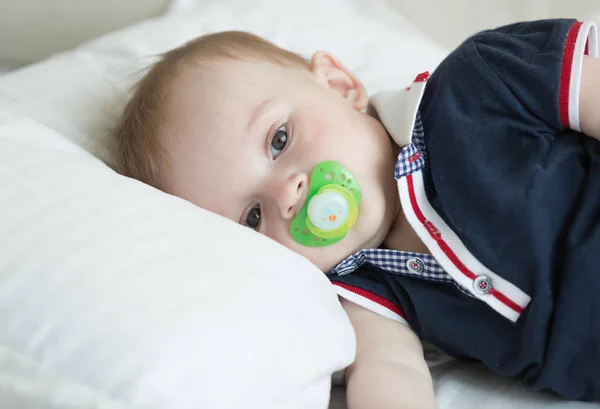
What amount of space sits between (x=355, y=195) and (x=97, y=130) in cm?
43

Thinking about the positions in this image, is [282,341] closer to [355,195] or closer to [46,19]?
[355,195]

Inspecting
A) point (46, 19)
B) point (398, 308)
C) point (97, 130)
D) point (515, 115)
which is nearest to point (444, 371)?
point (398, 308)

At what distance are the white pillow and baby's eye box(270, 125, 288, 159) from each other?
173mm

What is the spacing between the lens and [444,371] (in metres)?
0.87

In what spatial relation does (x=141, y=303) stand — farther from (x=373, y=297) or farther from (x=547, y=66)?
(x=547, y=66)

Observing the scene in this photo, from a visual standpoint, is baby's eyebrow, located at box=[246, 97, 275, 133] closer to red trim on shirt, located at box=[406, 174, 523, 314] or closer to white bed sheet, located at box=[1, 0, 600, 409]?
red trim on shirt, located at box=[406, 174, 523, 314]

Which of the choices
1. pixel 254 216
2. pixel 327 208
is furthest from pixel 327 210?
pixel 254 216

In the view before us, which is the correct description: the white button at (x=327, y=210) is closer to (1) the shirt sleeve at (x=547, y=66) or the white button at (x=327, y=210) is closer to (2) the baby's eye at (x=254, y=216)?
(2) the baby's eye at (x=254, y=216)

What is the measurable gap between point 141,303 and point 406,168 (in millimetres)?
397

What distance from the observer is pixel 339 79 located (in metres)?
1.01

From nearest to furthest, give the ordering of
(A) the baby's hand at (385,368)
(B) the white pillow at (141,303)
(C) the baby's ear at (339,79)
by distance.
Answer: (B) the white pillow at (141,303) → (A) the baby's hand at (385,368) → (C) the baby's ear at (339,79)

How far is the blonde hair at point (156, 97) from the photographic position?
879 millimetres

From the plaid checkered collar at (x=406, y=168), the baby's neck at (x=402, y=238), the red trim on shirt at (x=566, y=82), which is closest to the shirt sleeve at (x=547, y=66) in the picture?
the red trim on shirt at (x=566, y=82)

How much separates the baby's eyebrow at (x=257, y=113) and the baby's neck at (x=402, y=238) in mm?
217
